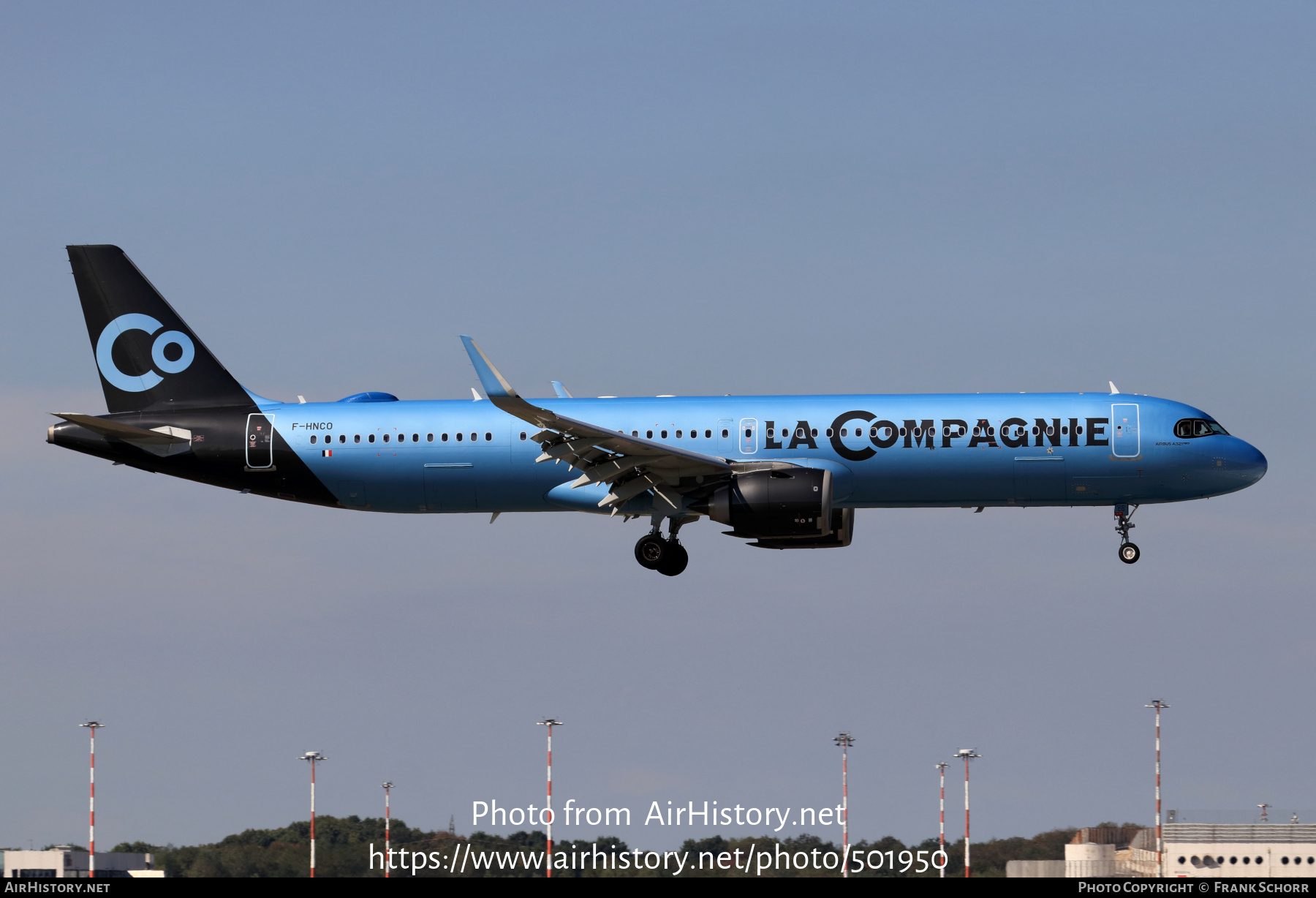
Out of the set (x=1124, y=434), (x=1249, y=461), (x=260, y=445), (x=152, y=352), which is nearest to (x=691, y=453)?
(x=1124, y=434)

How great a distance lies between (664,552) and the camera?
49594mm

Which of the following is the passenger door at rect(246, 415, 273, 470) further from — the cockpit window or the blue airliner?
the cockpit window

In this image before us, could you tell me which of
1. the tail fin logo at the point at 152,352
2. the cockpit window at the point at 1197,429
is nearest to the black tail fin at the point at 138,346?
the tail fin logo at the point at 152,352

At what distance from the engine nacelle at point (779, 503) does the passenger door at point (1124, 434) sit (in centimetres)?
842

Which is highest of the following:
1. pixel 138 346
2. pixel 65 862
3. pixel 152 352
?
pixel 138 346

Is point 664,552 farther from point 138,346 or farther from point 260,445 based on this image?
point 138,346

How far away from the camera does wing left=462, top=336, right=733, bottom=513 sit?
44.0m

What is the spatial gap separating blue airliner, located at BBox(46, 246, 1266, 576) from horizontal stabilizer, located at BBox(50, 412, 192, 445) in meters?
0.07

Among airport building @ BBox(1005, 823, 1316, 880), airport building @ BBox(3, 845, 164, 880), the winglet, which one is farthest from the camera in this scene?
airport building @ BBox(3, 845, 164, 880)

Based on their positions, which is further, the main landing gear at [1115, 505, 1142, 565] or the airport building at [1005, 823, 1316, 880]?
the airport building at [1005, 823, 1316, 880]

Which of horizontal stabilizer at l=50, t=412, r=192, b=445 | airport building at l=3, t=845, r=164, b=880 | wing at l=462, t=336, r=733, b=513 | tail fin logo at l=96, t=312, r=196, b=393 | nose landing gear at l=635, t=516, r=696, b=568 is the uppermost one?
tail fin logo at l=96, t=312, r=196, b=393

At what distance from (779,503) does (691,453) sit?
10.3 feet

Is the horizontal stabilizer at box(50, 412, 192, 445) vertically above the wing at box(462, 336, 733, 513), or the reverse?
the horizontal stabilizer at box(50, 412, 192, 445)

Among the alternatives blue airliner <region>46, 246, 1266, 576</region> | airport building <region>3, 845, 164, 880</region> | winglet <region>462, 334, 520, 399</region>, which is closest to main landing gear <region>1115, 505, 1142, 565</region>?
blue airliner <region>46, 246, 1266, 576</region>
